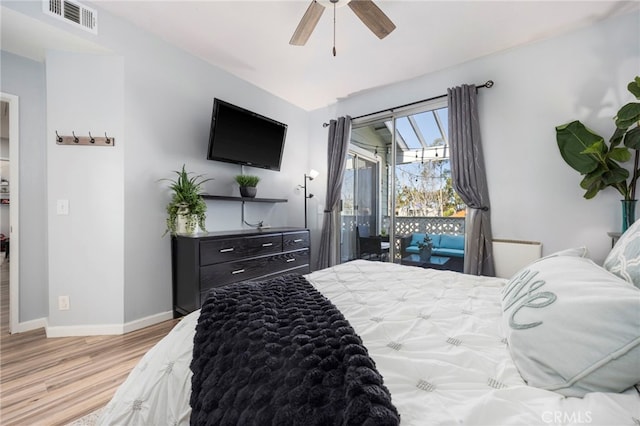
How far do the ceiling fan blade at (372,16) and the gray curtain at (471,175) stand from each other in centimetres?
133

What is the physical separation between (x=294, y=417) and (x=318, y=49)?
9.85 ft

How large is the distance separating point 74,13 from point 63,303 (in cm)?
235

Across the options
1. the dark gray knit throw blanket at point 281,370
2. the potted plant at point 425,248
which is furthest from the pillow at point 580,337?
the potted plant at point 425,248

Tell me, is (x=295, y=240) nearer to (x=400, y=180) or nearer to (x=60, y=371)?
(x=400, y=180)

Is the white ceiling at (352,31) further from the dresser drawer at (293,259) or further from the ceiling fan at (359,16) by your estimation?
the dresser drawer at (293,259)

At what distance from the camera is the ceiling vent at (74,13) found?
1973 mm

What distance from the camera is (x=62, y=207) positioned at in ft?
7.40

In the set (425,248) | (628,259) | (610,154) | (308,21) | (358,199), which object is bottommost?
(425,248)

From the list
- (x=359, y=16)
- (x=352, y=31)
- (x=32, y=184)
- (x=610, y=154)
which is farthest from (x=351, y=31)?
(x=32, y=184)

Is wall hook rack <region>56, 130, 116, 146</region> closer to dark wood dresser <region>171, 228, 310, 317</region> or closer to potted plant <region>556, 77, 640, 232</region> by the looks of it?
dark wood dresser <region>171, 228, 310, 317</region>

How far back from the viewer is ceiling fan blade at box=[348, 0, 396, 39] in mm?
1808

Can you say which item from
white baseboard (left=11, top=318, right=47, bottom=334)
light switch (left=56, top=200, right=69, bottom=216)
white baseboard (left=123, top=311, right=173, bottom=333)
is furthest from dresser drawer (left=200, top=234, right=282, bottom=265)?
white baseboard (left=11, top=318, right=47, bottom=334)

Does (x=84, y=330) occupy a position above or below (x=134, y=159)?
below

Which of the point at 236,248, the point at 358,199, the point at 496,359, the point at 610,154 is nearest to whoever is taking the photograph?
the point at 496,359
